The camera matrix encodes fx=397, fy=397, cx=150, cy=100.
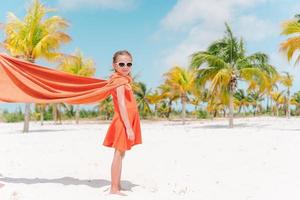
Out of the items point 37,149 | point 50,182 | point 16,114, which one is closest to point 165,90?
point 16,114

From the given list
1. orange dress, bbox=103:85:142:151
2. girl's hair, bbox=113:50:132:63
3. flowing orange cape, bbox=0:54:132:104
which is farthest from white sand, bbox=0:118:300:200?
girl's hair, bbox=113:50:132:63

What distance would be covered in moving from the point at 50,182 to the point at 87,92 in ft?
5.00

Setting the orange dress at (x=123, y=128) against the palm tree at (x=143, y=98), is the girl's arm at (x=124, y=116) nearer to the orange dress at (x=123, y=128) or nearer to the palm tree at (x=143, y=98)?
the orange dress at (x=123, y=128)

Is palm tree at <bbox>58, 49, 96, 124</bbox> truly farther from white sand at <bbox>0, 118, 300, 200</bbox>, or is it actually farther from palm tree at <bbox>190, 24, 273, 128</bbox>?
white sand at <bbox>0, 118, 300, 200</bbox>

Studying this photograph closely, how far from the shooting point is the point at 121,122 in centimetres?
510

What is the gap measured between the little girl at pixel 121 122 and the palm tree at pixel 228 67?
57.7 feet

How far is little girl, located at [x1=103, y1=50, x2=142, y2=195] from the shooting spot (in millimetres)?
5043

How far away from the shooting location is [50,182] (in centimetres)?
597

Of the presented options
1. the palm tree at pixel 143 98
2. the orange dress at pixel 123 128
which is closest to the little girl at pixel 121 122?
the orange dress at pixel 123 128

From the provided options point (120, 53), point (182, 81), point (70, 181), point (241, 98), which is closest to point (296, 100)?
point (241, 98)

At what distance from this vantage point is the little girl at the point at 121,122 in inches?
199

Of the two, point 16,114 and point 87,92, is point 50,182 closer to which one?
point 87,92

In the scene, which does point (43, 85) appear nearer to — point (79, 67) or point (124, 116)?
point (124, 116)

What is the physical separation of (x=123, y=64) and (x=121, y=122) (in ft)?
2.50
